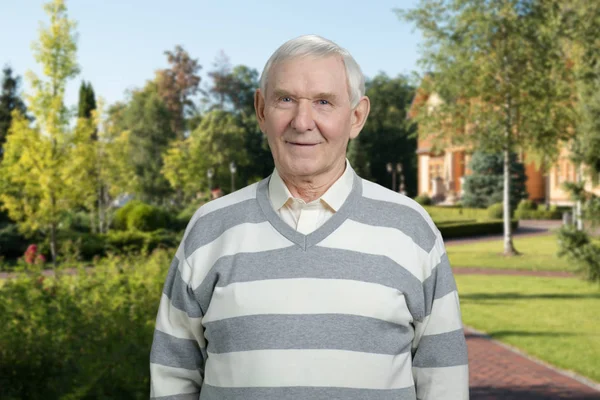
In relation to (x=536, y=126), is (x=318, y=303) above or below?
below

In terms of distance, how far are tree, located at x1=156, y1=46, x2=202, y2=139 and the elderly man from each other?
184 ft

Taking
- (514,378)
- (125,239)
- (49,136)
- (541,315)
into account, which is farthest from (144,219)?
(514,378)

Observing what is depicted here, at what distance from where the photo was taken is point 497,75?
21750 millimetres

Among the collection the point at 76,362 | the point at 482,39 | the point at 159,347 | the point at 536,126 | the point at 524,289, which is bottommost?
the point at 524,289

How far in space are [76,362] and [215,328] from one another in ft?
10.6

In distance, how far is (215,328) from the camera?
6.70 ft

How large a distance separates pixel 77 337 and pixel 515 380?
459 centimetres

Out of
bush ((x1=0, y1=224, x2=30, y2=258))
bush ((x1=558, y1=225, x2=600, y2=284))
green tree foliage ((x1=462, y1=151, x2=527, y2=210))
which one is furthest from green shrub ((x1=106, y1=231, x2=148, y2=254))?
green tree foliage ((x1=462, y1=151, x2=527, y2=210))

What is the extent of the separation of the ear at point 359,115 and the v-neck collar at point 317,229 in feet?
0.56

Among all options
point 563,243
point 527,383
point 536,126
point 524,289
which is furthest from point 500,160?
point 527,383

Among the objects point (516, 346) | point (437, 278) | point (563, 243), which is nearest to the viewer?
point (437, 278)

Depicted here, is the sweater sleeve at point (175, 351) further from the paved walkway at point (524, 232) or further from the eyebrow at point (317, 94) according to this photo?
the paved walkway at point (524, 232)

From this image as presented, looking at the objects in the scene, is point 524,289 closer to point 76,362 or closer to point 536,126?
point 536,126

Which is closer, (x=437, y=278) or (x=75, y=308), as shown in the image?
(x=437, y=278)
